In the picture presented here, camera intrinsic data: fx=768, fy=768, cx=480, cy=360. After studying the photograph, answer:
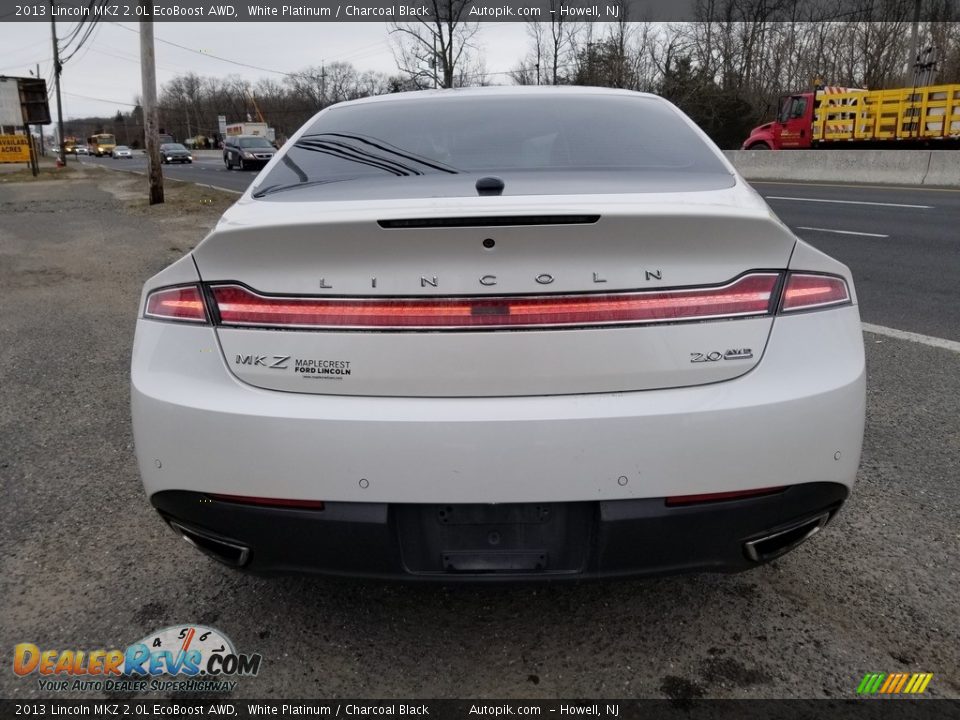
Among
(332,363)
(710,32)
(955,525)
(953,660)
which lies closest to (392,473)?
(332,363)

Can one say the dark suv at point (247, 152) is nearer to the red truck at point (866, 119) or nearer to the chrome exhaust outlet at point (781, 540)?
the red truck at point (866, 119)

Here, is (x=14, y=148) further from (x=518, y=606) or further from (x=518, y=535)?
(x=518, y=535)

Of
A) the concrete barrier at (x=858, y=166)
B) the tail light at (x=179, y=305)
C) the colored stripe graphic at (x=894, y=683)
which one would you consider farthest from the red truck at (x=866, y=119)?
the tail light at (x=179, y=305)

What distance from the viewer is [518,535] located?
1.92 m

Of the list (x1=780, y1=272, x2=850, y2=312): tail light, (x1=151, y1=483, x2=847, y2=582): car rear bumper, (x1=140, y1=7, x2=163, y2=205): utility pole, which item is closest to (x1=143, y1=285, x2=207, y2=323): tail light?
(x1=151, y1=483, x2=847, y2=582): car rear bumper

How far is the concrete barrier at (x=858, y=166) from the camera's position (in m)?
19.2

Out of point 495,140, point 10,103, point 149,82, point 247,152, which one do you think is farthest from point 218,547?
point 247,152

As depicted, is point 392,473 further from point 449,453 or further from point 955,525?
point 955,525

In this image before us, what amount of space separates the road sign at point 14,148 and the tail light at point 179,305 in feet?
117

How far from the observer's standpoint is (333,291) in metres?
1.89

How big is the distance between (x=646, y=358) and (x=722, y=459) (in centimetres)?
30

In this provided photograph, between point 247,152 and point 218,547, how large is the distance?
3724 centimetres

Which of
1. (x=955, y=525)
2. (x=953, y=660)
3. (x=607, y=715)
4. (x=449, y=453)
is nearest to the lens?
(x=449, y=453)

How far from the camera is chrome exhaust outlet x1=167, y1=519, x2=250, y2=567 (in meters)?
2.04
